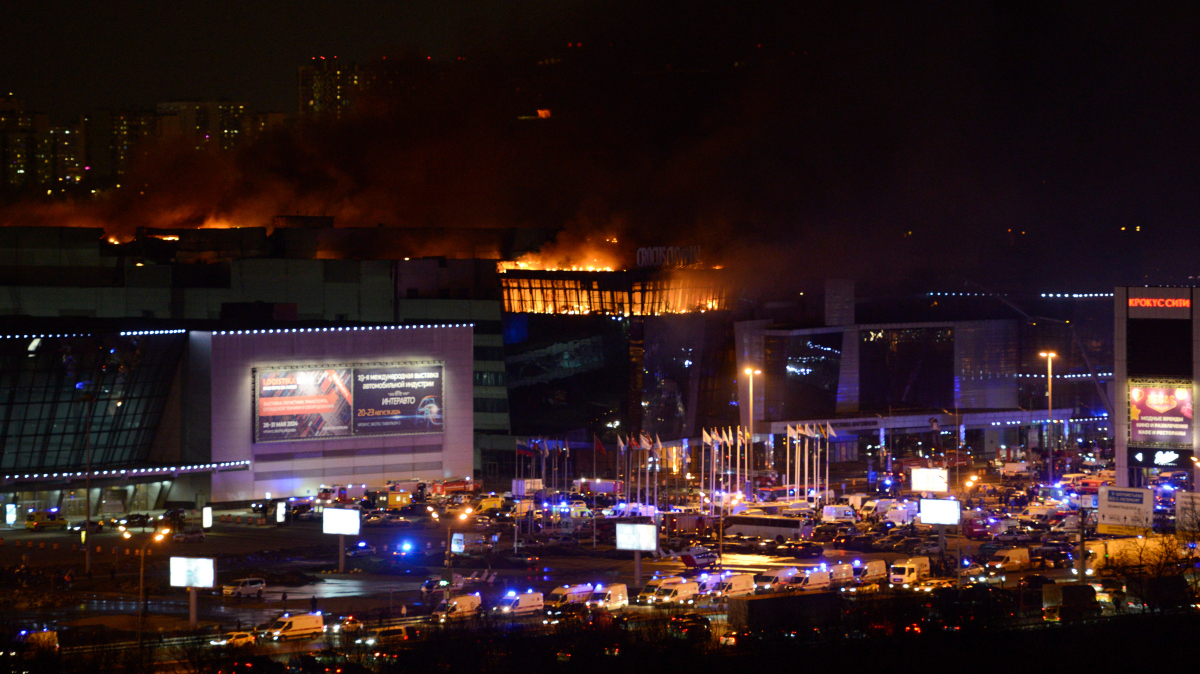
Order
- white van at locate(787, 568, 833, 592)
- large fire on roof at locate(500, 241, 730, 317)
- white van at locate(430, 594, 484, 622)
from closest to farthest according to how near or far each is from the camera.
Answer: white van at locate(430, 594, 484, 622), white van at locate(787, 568, 833, 592), large fire on roof at locate(500, 241, 730, 317)

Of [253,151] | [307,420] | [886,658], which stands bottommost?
[886,658]

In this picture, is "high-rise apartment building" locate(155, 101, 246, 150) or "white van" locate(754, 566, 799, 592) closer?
"white van" locate(754, 566, 799, 592)

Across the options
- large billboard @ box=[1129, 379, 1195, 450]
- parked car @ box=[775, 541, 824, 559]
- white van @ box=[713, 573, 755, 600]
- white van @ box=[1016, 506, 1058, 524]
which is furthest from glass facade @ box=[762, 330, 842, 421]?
white van @ box=[713, 573, 755, 600]

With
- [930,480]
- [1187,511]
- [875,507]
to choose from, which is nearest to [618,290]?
[875,507]

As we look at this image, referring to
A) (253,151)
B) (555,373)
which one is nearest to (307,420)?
(555,373)

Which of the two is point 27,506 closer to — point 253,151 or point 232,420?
point 232,420

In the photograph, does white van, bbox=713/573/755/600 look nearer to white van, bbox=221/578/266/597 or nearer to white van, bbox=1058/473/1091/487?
white van, bbox=221/578/266/597
